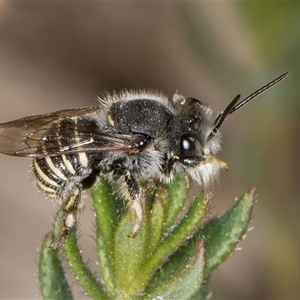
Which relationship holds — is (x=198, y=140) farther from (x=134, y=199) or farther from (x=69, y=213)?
(x=69, y=213)

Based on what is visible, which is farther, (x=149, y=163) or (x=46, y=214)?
(x=46, y=214)

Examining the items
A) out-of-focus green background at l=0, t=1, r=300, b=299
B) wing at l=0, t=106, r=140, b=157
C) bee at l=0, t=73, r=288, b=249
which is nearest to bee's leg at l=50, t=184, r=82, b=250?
bee at l=0, t=73, r=288, b=249

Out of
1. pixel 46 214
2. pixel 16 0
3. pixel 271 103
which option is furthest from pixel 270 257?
pixel 16 0

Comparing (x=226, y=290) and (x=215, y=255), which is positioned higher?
(x=226, y=290)

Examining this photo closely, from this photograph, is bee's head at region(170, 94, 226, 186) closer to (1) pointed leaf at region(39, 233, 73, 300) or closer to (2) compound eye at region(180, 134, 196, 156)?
(2) compound eye at region(180, 134, 196, 156)

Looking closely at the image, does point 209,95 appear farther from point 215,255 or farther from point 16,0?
point 215,255

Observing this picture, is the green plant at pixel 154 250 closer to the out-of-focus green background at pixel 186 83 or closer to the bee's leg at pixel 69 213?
the bee's leg at pixel 69 213
